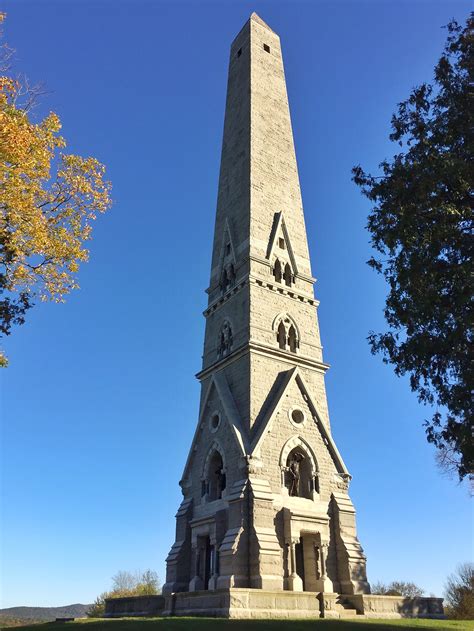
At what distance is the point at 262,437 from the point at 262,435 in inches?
3.6

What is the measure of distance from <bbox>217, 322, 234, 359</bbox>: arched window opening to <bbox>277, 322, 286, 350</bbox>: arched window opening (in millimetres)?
2642

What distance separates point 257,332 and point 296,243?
822cm

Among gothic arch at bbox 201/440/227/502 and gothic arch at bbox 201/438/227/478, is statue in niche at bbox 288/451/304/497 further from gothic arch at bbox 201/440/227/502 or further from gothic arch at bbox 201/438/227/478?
gothic arch at bbox 201/438/227/478

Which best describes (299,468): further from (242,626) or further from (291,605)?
(242,626)

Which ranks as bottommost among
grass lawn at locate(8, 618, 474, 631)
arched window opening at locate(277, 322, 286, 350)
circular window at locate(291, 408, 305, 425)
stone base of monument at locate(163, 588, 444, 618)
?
grass lawn at locate(8, 618, 474, 631)

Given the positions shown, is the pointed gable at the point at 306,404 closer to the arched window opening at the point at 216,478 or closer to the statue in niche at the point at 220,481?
the arched window opening at the point at 216,478

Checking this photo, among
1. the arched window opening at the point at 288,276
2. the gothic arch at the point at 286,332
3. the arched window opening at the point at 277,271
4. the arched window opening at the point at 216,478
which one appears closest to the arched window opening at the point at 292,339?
the gothic arch at the point at 286,332

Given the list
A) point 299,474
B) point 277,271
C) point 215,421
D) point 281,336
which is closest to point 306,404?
point 299,474

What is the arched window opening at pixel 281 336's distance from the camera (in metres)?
28.7

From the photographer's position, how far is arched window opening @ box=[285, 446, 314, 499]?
A: 25.0 meters

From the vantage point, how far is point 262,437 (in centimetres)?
2406

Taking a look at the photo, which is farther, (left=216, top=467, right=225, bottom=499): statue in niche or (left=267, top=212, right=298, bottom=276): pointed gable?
(left=267, top=212, right=298, bottom=276): pointed gable

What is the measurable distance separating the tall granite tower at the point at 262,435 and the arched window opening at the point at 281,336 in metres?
0.06

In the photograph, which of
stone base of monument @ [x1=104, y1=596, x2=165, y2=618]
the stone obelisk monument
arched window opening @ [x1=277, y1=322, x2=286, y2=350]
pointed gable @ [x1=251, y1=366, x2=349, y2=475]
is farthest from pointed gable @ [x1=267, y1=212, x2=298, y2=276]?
stone base of monument @ [x1=104, y1=596, x2=165, y2=618]
